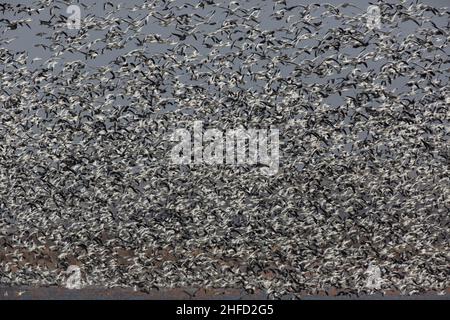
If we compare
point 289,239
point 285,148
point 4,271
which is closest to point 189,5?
point 285,148

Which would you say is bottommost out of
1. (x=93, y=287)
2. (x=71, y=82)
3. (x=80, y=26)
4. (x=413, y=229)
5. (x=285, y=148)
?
(x=93, y=287)

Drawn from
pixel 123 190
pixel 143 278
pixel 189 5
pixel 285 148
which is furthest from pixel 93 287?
pixel 189 5

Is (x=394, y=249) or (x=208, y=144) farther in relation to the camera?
(x=394, y=249)

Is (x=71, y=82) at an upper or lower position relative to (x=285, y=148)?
upper

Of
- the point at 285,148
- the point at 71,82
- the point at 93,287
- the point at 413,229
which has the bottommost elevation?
the point at 93,287

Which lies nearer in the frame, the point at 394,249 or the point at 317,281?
the point at 317,281

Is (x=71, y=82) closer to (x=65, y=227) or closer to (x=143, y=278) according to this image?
(x=65, y=227)

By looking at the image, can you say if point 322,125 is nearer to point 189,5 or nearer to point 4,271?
point 189,5

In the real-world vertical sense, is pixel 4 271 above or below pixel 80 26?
below
